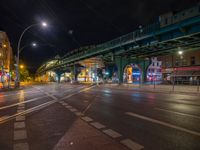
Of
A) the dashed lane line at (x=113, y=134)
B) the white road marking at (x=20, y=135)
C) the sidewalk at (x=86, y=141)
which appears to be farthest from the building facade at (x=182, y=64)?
the white road marking at (x=20, y=135)


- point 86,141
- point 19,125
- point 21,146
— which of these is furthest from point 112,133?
point 19,125

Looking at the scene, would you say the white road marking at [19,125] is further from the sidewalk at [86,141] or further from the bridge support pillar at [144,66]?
the bridge support pillar at [144,66]

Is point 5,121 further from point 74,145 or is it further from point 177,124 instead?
point 177,124

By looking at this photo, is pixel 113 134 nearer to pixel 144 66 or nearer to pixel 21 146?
pixel 21 146

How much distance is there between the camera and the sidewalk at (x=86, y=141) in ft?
14.3

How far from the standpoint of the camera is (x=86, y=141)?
4793 mm

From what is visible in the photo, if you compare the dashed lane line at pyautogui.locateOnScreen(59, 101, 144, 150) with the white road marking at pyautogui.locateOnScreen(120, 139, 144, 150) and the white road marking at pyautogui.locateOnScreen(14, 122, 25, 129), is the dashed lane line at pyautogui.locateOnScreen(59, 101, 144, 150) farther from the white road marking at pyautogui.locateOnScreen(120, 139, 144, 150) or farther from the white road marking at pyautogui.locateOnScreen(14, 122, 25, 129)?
the white road marking at pyautogui.locateOnScreen(14, 122, 25, 129)

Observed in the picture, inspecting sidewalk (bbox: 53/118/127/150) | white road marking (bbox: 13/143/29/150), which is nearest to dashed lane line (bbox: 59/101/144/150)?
sidewalk (bbox: 53/118/127/150)

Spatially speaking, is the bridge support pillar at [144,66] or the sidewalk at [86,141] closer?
the sidewalk at [86,141]

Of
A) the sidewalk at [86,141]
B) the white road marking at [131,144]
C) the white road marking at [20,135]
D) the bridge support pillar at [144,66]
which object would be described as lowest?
the sidewalk at [86,141]

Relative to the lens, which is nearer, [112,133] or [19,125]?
[112,133]

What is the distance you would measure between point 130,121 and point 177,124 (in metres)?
1.60

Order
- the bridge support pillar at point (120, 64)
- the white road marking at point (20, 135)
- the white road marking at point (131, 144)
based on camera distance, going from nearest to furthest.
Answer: the white road marking at point (131, 144) → the white road marking at point (20, 135) → the bridge support pillar at point (120, 64)

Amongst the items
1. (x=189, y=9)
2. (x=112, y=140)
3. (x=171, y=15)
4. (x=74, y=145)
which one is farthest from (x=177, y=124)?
(x=171, y=15)
